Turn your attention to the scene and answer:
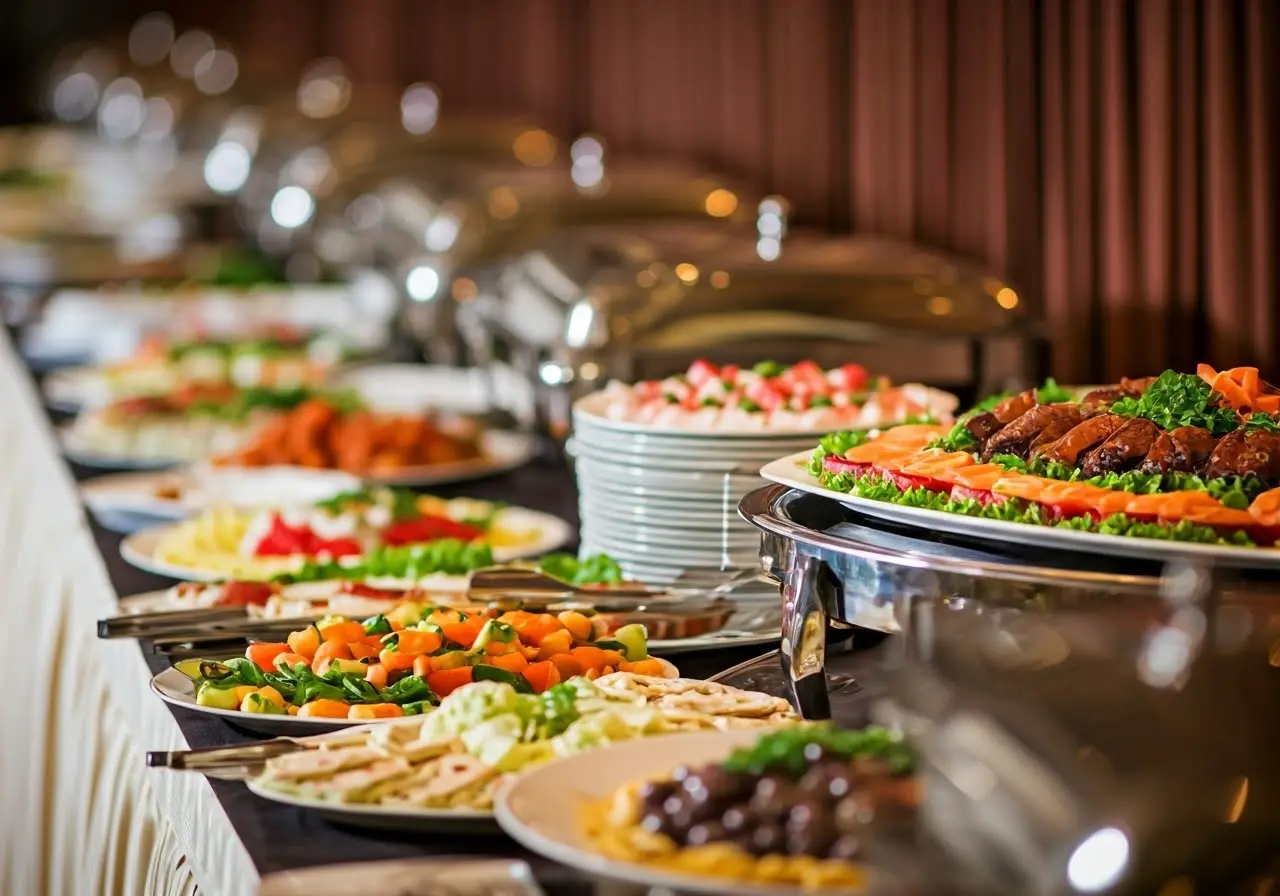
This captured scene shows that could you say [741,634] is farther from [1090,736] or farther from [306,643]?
[1090,736]

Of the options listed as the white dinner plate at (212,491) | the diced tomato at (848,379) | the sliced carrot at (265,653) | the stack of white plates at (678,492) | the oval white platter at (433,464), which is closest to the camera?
the sliced carrot at (265,653)

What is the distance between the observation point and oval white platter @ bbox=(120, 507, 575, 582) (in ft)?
6.42

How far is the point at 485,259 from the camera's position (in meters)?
2.84

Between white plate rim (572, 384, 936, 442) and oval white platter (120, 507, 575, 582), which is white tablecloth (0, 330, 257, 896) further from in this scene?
white plate rim (572, 384, 936, 442)

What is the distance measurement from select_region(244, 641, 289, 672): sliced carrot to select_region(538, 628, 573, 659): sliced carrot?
20 cm

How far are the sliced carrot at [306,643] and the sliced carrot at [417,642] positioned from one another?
76mm

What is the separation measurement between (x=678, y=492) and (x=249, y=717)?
53cm

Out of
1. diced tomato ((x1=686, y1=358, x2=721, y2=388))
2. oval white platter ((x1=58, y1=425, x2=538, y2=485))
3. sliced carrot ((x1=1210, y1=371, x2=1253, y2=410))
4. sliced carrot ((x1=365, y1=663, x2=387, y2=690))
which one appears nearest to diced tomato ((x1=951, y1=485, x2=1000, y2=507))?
sliced carrot ((x1=1210, y1=371, x2=1253, y2=410))

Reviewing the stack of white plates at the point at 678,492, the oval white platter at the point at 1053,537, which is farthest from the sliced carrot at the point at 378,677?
the stack of white plates at the point at 678,492

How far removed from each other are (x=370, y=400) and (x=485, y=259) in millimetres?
451

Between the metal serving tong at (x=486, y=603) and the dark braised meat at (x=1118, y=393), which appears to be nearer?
the dark braised meat at (x=1118, y=393)

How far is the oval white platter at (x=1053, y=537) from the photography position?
3.56 ft

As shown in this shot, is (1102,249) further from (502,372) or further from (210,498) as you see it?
(210,498)

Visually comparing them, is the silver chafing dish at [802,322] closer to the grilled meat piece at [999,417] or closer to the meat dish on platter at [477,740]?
the grilled meat piece at [999,417]
